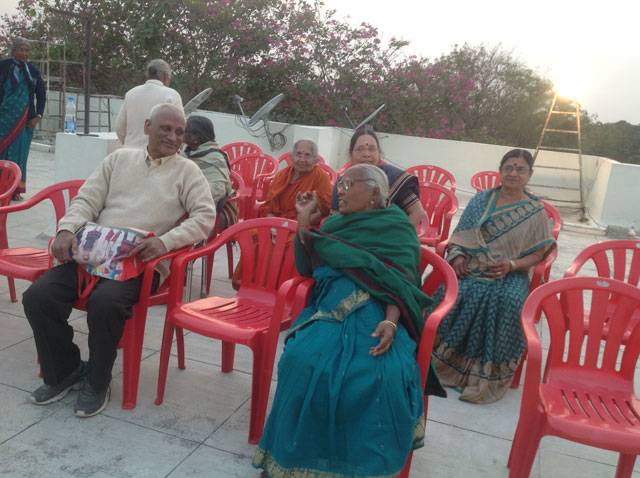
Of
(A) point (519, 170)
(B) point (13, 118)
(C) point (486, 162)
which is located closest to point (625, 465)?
(A) point (519, 170)

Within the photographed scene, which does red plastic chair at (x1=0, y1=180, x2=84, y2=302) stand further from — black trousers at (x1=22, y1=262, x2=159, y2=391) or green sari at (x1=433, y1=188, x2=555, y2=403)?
green sari at (x1=433, y1=188, x2=555, y2=403)

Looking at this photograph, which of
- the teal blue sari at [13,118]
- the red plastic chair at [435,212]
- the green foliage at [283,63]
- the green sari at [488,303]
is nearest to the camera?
the green sari at [488,303]

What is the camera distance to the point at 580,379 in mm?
2275

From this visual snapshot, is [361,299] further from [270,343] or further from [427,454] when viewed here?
[427,454]

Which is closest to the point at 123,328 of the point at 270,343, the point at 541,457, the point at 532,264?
the point at 270,343

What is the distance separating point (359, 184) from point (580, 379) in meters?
1.21

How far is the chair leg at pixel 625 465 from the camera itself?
7.02 feet

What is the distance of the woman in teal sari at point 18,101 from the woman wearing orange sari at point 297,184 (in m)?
3.68

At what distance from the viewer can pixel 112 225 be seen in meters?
2.66

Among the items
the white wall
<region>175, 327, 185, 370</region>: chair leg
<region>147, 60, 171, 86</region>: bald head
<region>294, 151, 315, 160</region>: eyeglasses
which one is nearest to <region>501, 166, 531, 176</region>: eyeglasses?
<region>294, 151, 315, 160</region>: eyeglasses

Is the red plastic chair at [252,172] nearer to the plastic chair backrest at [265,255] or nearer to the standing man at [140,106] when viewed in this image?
the standing man at [140,106]

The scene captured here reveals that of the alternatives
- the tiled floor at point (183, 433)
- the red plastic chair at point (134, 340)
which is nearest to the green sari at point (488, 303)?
the tiled floor at point (183, 433)

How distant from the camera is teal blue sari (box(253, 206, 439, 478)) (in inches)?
74.9

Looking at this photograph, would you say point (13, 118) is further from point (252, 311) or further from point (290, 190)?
point (252, 311)
